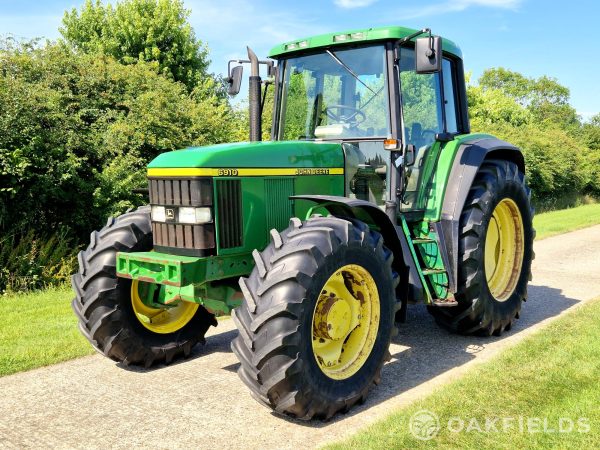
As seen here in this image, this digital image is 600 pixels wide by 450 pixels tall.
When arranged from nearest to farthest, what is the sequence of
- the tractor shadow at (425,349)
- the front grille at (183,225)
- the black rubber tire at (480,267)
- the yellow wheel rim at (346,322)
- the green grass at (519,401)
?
the green grass at (519,401)
the yellow wheel rim at (346,322)
the front grille at (183,225)
the tractor shadow at (425,349)
the black rubber tire at (480,267)

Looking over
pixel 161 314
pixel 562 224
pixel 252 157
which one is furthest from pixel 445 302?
pixel 562 224

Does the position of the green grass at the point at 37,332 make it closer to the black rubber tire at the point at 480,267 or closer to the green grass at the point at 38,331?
the green grass at the point at 38,331

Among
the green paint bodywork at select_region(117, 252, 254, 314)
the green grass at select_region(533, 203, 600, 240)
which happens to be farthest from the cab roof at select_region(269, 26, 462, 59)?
the green grass at select_region(533, 203, 600, 240)

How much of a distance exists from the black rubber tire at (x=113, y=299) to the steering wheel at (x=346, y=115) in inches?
70.1

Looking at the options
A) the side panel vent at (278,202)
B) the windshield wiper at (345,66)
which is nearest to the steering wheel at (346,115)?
the windshield wiper at (345,66)

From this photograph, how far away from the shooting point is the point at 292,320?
11.2ft

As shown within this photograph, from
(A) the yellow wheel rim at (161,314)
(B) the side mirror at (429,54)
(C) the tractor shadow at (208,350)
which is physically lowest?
(C) the tractor shadow at (208,350)

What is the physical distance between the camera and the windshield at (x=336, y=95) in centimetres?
487

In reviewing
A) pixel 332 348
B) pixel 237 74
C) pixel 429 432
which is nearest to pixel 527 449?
pixel 429 432

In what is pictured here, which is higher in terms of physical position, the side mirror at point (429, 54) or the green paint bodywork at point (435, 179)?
the side mirror at point (429, 54)

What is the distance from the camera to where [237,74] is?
17.9 feet

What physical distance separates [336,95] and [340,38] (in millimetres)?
475

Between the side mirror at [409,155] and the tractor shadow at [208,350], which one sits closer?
the tractor shadow at [208,350]

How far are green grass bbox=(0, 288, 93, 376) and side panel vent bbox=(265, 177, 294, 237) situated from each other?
7.00 feet
